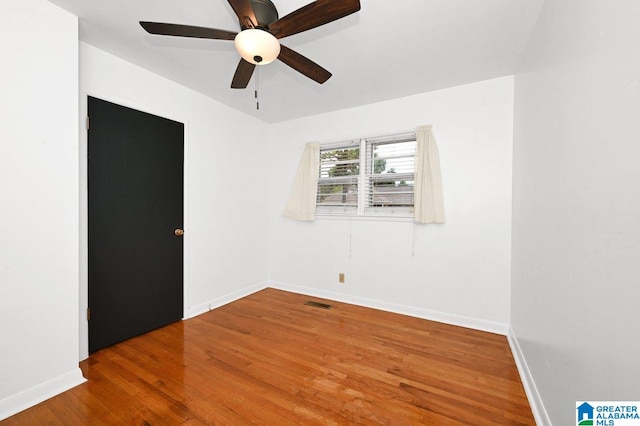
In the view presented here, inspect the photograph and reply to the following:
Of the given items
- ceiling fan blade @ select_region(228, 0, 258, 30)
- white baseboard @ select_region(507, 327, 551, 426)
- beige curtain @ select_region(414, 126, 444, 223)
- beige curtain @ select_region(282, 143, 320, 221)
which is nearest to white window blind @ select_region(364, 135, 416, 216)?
beige curtain @ select_region(414, 126, 444, 223)

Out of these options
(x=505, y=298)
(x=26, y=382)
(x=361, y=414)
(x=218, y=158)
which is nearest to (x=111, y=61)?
(x=218, y=158)

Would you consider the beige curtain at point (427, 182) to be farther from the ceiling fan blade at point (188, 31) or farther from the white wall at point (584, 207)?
the ceiling fan blade at point (188, 31)

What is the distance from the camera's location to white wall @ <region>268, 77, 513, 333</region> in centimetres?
262

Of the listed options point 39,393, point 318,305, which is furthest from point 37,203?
point 318,305

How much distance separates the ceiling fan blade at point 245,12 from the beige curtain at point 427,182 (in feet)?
7.05

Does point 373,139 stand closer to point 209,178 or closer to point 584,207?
point 209,178

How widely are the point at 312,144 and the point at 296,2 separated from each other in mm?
2052

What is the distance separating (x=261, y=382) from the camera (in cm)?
186

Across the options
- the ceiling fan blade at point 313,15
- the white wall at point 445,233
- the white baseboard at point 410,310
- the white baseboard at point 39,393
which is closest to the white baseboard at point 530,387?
the white baseboard at point 410,310

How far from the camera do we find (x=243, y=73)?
1867 millimetres

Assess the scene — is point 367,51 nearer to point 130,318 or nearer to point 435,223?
point 435,223

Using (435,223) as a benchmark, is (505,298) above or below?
below

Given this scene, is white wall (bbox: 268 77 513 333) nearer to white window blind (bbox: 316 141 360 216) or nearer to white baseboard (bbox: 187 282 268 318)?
white window blind (bbox: 316 141 360 216)

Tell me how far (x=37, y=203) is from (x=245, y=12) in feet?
5.99
